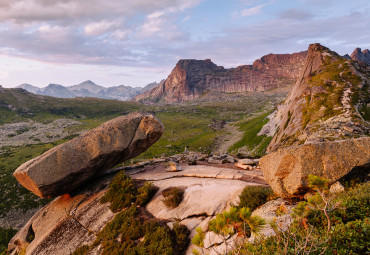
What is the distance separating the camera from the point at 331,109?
33.2 meters

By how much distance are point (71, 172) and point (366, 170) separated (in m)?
24.5

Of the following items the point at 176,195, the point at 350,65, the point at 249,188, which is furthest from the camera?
the point at 350,65

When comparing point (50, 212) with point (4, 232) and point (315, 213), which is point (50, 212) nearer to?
point (4, 232)

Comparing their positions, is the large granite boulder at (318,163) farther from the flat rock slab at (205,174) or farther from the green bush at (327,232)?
the flat rock slab at (205,174)

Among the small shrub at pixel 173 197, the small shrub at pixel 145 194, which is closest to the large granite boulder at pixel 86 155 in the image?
the small shrub at pixel 145 194

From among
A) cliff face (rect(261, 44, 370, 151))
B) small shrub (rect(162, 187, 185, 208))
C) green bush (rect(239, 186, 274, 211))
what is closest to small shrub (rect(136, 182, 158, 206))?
small shrub (rect(162, 187, 185, 208))

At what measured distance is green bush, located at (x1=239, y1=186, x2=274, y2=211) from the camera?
12.6 metres

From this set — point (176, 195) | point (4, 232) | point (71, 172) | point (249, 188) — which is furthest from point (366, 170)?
point (4, 232)

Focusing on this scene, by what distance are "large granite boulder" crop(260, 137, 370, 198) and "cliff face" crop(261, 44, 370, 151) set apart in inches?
550

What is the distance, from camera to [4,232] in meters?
29.1

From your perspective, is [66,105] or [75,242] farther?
[66,105]

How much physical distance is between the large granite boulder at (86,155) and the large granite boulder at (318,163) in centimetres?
1563

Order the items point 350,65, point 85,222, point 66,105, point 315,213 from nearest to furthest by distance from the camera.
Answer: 1. point 315,213
2. point 85,222
3. point 350,65
4. point 66,105

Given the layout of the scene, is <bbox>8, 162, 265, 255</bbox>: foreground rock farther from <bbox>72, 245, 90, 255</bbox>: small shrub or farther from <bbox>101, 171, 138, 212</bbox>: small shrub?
<bbox>101, 171, 138, 212</bbox>: small shrub
